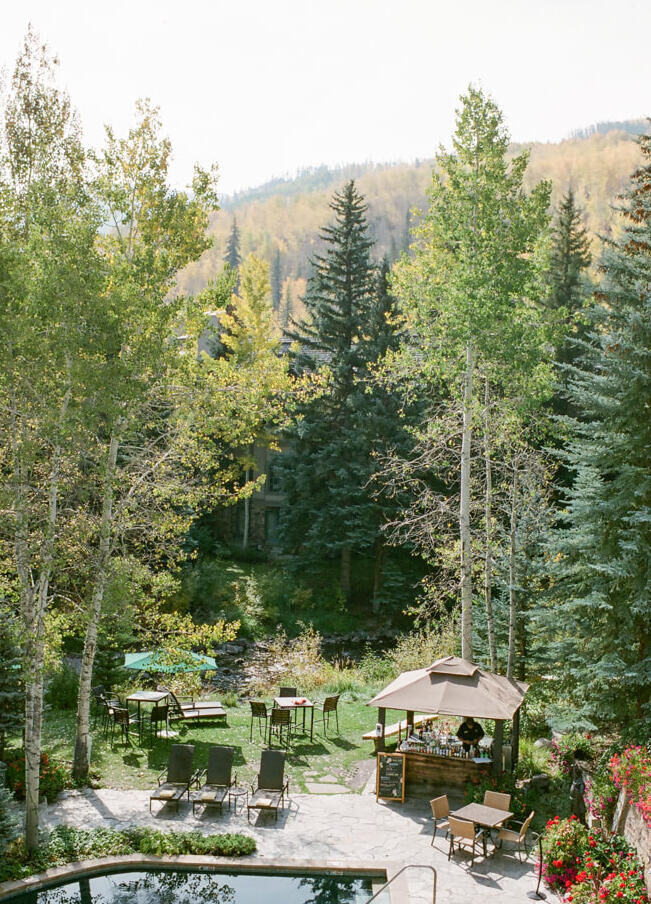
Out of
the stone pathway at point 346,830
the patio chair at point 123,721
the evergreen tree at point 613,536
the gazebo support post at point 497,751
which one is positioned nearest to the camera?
the stone pathway at point 346,830

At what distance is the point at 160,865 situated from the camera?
413 inches

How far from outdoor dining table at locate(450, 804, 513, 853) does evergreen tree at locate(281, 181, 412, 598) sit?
1736 centimetres

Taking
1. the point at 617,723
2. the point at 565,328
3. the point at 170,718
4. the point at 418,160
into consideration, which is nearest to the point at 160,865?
the point at 170,718

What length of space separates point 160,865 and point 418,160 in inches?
8048

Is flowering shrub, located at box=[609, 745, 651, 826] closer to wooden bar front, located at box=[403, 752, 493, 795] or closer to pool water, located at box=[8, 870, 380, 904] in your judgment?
wooden bar front, located at box=[403, 752, 493, 795]

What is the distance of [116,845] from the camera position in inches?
423

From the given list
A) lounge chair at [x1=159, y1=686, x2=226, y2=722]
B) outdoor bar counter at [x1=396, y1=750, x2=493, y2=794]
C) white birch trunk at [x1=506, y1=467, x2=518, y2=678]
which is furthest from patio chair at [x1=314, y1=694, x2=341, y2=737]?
white birch trunk at [x1=506, y1=467, x2=518, y2=678]

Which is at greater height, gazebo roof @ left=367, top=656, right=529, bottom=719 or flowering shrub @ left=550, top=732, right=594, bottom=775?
gazebo roof @ left=367, top=656, right=529, bottom=719

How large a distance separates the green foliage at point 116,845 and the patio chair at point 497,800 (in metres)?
3.79

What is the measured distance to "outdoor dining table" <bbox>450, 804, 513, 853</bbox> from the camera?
1102cm

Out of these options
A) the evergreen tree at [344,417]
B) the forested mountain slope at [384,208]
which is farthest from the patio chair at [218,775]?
the forested mountain slope at [384,208]

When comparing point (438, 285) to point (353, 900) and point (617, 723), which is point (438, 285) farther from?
point (353, 900)

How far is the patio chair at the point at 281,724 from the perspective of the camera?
1564cm

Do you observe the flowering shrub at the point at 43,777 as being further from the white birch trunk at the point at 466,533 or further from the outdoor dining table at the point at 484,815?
the white birch trunk at the point at 466,533
